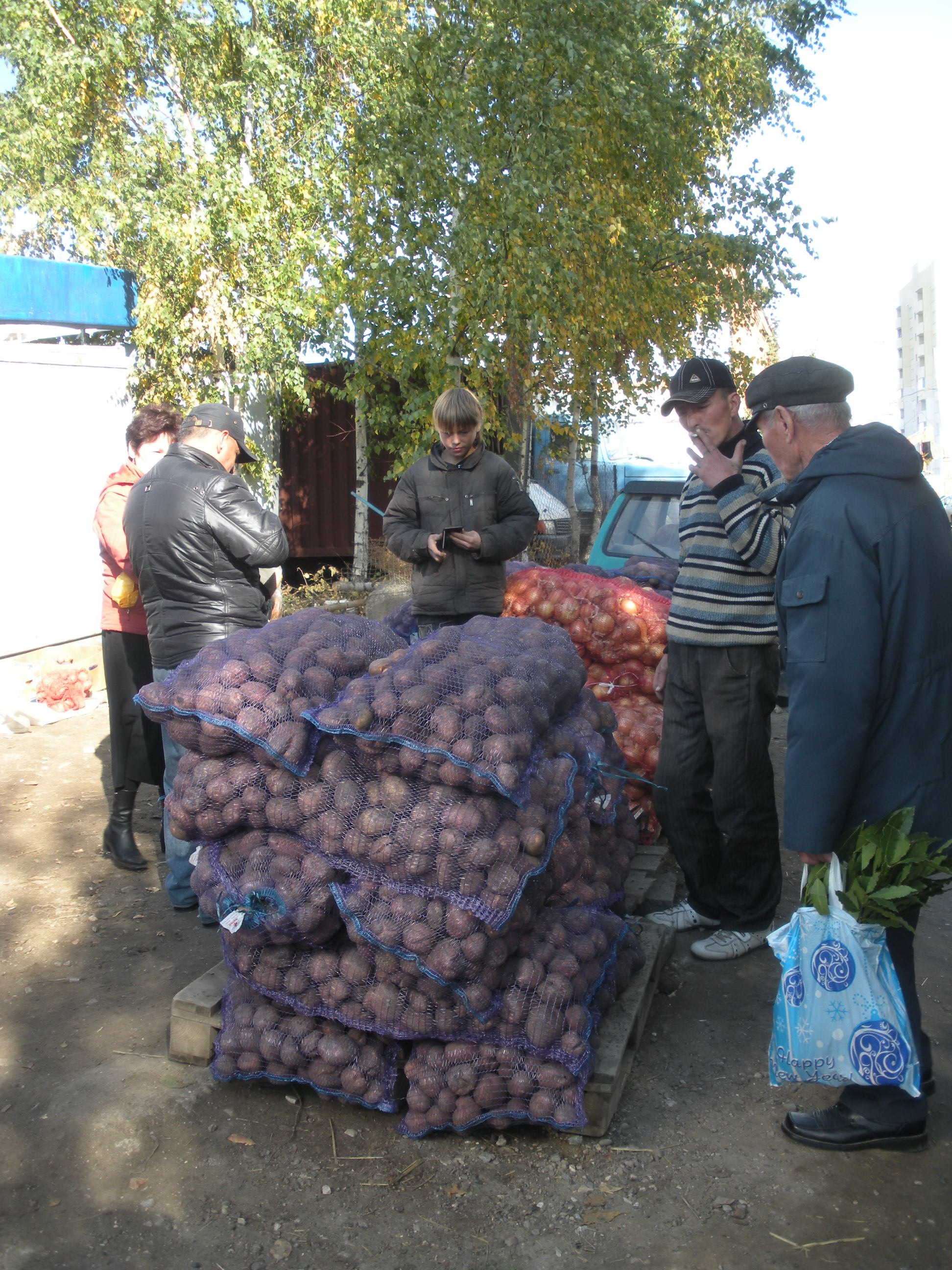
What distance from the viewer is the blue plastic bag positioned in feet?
7.73

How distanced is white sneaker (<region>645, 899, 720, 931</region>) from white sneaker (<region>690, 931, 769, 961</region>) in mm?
109

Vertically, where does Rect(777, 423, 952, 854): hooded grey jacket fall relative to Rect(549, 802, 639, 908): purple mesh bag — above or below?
above

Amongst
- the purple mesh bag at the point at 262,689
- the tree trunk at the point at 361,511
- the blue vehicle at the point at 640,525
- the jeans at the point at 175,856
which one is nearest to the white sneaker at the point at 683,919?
the purple mesh bag at the point at 262,689

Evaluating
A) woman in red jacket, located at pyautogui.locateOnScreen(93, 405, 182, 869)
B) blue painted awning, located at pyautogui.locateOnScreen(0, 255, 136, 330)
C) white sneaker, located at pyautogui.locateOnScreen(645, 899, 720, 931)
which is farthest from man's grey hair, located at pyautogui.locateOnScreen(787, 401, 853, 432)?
blue painted awning, located at pyautogui.locateOnScreen(0, 255, 136, 330)

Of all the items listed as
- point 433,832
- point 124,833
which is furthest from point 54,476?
point 433,832

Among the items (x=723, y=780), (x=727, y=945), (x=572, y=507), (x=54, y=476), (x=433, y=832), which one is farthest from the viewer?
(x=572, y=507)

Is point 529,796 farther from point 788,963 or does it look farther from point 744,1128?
Result: point 744,1128

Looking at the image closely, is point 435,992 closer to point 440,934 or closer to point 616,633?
point 440,934

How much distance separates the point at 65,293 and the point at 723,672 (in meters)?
8.11

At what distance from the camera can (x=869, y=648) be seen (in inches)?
92.0

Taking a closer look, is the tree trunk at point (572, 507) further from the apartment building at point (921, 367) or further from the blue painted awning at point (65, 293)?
the apartment building at point (921, 367)

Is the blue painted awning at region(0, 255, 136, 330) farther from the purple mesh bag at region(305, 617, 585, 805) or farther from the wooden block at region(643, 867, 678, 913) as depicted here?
the wooden block at region(643, 867, 678, 913)

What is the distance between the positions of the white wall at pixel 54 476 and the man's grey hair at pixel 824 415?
683 centimetres

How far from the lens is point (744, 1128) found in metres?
2.68
